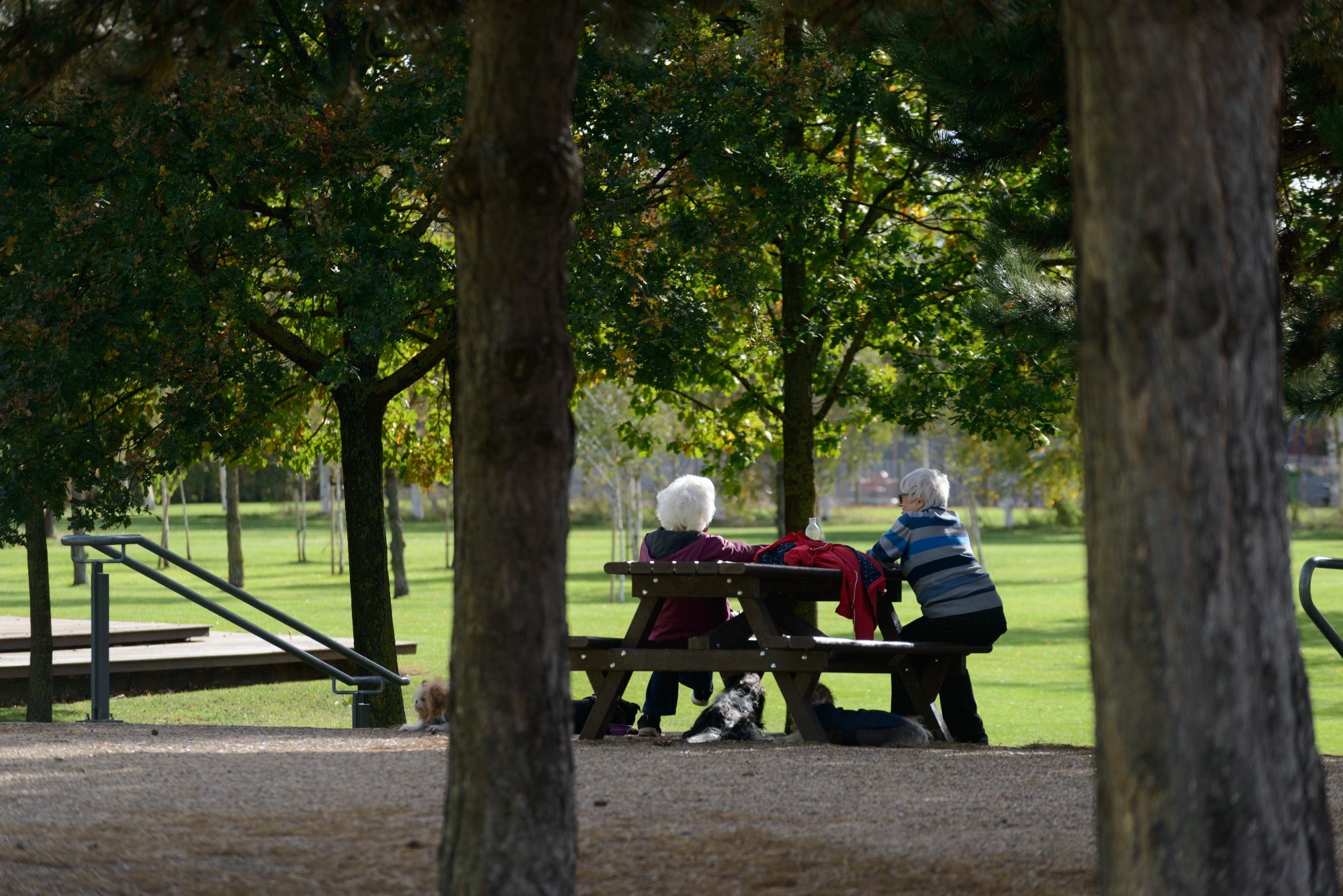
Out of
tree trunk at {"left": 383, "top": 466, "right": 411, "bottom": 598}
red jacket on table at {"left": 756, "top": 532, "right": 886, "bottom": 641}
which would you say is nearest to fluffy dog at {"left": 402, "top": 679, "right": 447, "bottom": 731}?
red jacket on table at {"left": 756, "top": 532, "right": 886, "bottom": 641}

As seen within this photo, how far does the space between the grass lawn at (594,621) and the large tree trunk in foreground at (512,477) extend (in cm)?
13

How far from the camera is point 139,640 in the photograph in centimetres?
1342

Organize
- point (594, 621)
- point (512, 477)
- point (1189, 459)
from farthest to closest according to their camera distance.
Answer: point (594, 621) < point (512, 477) < point (1189, 459)

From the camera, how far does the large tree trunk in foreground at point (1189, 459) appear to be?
2689mm

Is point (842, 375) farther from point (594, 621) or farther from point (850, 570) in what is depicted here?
point (594, 621)

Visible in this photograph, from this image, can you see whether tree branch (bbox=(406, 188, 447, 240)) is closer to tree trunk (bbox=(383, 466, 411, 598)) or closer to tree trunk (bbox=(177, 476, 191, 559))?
tree trunk (bbox=(177, 476, 191, 559))

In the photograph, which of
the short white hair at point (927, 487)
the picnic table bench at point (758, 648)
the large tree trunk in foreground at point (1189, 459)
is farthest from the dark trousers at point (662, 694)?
the large tree trunk in foreground at point (1189, 459)

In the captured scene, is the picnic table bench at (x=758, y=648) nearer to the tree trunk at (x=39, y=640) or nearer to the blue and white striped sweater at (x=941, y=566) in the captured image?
the blue and white striped sweater at (x=941, y=566)

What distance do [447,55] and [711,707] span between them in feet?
14.3

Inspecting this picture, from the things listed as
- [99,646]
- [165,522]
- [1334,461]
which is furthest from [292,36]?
[1334,461]

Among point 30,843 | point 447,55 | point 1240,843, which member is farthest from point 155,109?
point 1240,843

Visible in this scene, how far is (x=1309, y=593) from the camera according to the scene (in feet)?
23.6

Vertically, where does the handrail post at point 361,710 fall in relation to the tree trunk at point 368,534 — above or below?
below

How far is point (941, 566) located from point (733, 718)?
4.48 feet
